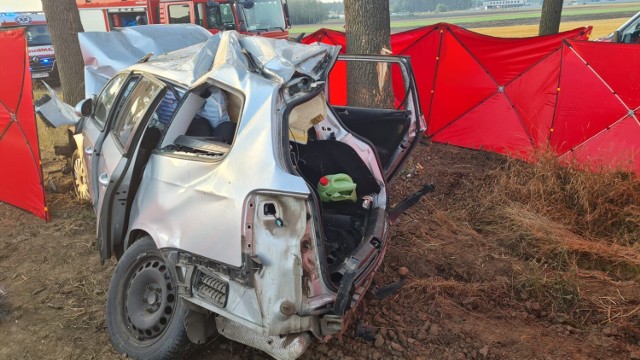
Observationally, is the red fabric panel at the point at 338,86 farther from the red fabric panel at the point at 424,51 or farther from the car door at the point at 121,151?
the car door at the point at 121,151

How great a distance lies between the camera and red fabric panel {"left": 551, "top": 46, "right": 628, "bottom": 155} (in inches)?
231

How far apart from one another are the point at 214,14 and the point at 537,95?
9799 millimetres

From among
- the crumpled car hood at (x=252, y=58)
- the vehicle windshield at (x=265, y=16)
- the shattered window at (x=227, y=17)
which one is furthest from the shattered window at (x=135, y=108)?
the vehicle windshield at (x=265, y=16)

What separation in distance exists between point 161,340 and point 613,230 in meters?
4.01

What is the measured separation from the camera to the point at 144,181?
3.13 meters

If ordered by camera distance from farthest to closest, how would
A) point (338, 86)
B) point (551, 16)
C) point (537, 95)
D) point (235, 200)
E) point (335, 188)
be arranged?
point (551, 16), point (338, 86), point (537, 95), point (335, 188), point (235, 200)

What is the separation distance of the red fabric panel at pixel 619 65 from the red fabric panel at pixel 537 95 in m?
0.48

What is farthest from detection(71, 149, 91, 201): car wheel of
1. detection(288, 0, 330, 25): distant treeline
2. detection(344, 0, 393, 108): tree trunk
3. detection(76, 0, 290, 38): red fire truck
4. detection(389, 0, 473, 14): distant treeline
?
detection(389, 0, 473, 14): distant treeline

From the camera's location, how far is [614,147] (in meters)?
5.72

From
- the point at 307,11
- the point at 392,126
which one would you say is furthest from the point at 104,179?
the point at 307,11

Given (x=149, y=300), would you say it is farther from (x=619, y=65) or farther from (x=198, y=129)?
(x=619, y=65)

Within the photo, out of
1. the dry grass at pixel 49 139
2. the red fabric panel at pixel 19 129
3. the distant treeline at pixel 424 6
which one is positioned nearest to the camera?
the red fabric panel at pixel 19 129

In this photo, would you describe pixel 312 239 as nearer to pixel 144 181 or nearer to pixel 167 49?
pixel 144 181

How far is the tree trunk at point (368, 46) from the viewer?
6215 mm
